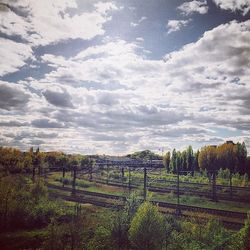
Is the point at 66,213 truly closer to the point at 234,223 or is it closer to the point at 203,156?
the point at 234,223

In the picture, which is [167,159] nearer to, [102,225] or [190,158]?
[190,158]

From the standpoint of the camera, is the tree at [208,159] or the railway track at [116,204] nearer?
the railway track at [116,204]

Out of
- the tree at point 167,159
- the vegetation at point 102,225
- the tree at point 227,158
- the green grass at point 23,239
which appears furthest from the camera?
the tree at point 167,159

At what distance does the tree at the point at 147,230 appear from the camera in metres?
25.1

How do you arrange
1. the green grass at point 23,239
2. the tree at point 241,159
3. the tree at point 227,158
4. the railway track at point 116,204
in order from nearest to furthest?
the green grass at point 23,239 → the railway track at point 116,204 → the tree at point 241,159 → the tree at point 227,158

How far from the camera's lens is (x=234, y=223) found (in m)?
34.9

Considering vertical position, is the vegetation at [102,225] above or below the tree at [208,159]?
below

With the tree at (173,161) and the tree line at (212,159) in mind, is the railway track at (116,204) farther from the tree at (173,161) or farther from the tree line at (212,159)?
the tree at (173,161)

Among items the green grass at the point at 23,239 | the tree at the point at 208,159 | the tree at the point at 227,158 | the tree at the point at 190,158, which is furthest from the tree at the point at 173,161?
the green grass at the point at 23,239

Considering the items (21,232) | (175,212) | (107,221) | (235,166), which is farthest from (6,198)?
(235,166)

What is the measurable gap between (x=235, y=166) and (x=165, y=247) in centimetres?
6260

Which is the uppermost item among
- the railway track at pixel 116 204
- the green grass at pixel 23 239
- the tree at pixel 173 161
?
the tree at pixel 173 161

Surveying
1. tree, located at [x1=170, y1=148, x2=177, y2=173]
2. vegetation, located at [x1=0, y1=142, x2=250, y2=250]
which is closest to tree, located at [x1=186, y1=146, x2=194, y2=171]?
tree, located at [x1=170, y1=148, x2=177, y2=173]

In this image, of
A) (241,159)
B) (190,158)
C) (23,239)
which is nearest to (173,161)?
(190,158)
